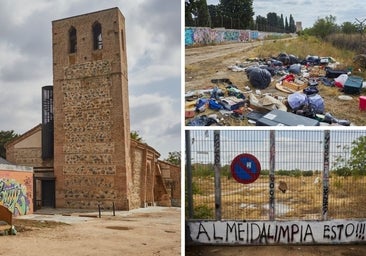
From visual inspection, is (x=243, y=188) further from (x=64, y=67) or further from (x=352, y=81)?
(x=64, y=67)

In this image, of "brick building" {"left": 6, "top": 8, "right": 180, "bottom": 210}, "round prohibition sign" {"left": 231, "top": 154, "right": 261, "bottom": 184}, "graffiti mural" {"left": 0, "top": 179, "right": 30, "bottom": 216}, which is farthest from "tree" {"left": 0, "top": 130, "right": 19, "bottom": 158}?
"round prohibition sign" {"left": 231, "top": 154, "right": 261, "bottom": 184}

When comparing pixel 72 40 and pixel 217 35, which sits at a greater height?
pixel 72 40

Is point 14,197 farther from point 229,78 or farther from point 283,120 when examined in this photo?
point 283,120

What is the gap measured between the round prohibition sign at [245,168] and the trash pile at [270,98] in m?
0.69

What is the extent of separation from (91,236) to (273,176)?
4.62m

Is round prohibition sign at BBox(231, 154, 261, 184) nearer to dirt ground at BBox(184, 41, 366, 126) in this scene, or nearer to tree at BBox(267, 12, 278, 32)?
dirt ground at BBox(184, 41, 366, 126)

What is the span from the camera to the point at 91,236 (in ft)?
32.4

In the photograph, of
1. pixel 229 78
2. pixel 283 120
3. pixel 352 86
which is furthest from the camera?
pixel 229 78

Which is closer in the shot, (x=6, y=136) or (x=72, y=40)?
(x=72, y=40)

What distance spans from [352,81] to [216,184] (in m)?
3.69

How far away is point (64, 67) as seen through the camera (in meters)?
15.0

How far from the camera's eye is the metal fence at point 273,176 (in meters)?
7.46

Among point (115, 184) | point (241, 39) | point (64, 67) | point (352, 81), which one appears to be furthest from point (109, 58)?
point (352, 81)

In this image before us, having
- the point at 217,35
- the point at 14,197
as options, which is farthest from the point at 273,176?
the point at 14,197
